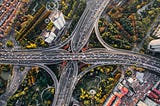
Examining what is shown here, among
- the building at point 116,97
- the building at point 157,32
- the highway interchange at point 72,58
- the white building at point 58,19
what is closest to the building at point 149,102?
the building at point 116,97

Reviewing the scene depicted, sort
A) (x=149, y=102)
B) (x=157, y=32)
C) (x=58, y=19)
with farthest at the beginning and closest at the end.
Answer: (x=157, y=32) < (x=58, y=19) < (x=149, y=102)

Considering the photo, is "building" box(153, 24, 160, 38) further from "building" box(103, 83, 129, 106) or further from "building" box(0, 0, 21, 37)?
"building" box(0, 0, 21, 37)

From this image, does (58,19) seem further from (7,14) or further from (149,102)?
(149,102)

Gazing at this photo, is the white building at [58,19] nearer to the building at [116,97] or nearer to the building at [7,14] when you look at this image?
the building at [7,14]

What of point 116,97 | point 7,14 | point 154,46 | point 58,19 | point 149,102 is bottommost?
point 149,102

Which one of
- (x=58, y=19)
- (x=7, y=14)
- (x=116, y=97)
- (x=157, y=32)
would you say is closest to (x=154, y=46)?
(x=157, y=32)

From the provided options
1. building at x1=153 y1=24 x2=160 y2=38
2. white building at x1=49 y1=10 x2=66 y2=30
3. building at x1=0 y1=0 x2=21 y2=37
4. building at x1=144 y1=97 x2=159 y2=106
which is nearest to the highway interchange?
white building at x1=49 y1=10 x2=66 y2=30
